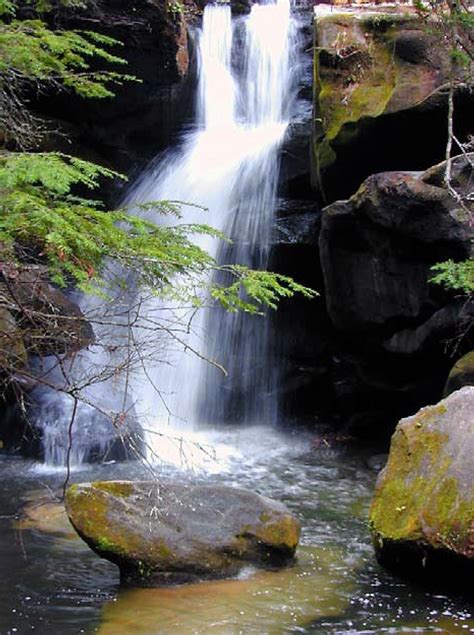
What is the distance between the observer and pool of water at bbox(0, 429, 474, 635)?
186 inches

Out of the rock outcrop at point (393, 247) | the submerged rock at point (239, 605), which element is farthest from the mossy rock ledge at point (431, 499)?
the rock outcrop at point (393, 247)

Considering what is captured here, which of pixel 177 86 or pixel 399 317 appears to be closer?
pixel 399 317

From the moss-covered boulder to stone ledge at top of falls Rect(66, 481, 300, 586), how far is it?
3023mm

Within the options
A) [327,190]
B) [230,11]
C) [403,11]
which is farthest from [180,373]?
[230,11]

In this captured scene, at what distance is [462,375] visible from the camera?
801cm

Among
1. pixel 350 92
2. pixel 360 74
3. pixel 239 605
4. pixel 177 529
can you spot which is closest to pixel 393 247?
pixel 350 92

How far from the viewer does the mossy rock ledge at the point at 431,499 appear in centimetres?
503

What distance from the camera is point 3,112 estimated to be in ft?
19.6

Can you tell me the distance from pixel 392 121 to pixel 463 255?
2.18 meters

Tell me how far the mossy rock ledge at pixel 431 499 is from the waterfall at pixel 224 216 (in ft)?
15.7

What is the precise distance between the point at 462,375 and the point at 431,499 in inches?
120

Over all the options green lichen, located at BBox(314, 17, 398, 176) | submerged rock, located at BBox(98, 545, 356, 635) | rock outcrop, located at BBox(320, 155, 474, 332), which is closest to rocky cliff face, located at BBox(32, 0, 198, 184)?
green lichen, located at BBox(314, 17, 398, 176)

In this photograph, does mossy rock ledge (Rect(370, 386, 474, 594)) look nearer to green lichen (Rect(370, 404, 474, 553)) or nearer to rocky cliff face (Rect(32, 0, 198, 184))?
green lichen (Rect(370, 404, 474, 553))

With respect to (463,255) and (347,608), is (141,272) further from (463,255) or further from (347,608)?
(463,255)
